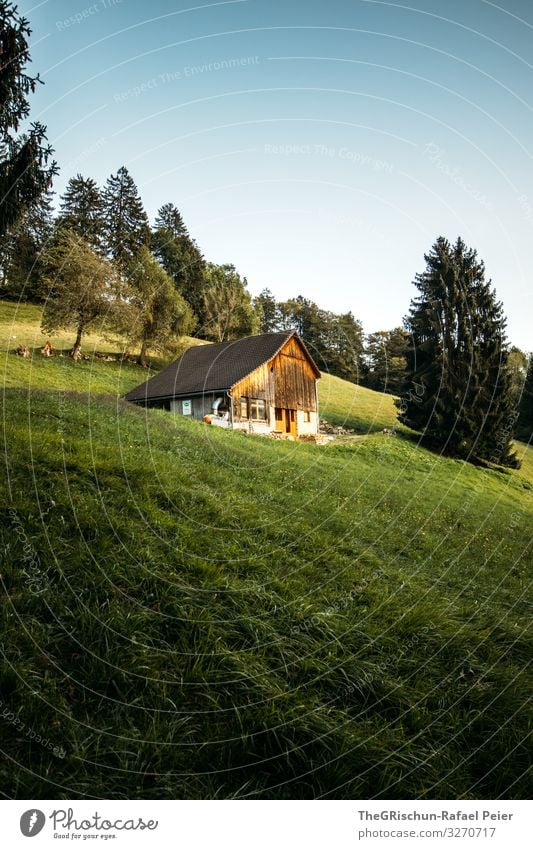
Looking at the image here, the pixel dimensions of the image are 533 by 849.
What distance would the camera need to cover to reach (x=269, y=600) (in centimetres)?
481

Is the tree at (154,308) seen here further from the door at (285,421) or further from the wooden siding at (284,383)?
the door at (285,421)

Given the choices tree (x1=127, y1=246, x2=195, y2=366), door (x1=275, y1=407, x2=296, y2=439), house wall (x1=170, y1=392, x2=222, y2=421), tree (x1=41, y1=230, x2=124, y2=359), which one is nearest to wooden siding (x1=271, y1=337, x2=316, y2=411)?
door (x1=275, y1=407, x2=296, y2=439)

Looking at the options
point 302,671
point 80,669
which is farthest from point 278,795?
point 80,669

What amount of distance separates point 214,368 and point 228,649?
34.0 m

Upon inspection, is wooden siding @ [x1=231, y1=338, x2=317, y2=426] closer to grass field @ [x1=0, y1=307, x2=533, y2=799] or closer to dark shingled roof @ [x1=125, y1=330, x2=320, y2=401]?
dark shingled roof @ [x1=125, y1=330, x2=320, y2=401]

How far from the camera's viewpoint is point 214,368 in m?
36.9

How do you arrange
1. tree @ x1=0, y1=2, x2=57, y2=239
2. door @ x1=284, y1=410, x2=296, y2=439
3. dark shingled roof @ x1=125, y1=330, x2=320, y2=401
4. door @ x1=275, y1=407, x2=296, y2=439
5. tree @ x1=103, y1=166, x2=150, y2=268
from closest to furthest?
1. tree @ x1=0, y1=2, x2=57, y2=239
2. tree @ x1=103, y1=166, x2=150, y2=268
3. dark shingled roof @ x1=125, y1=330, x2=320, y2=401
4. door @ x1=275, y1=407, x2=296, y2=439
5. door @ x1=284, y1=410, x2=296, y2=439

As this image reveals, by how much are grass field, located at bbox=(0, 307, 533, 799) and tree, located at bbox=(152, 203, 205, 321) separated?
2414cm

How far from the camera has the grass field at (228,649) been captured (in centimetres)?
276

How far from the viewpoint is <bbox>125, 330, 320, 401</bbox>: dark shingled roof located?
33.3 meters

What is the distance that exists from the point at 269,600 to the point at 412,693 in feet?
5.46

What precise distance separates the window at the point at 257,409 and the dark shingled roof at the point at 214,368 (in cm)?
233

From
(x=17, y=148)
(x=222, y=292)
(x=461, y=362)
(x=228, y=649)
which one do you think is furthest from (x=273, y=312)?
(x=228, y=649)

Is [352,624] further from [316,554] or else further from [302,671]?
[316,554]
